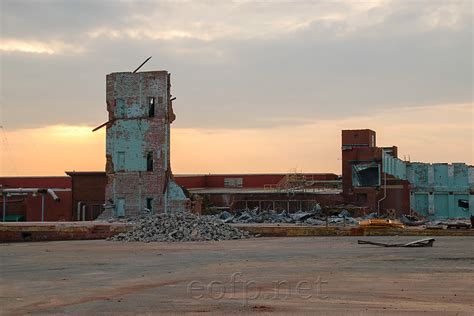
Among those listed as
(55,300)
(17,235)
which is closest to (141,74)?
(17,235)

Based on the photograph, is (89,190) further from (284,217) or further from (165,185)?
(284,217)

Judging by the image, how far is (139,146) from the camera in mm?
53625

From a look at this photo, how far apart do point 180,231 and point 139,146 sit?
2033 cm

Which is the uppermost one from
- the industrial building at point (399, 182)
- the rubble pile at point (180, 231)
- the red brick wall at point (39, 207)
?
the industrial building at point (399, 182)

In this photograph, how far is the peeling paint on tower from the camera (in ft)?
174

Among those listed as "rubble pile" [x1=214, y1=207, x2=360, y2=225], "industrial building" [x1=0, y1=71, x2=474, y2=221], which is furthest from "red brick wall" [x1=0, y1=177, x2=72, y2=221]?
"rubble pile" [x1=214, y1=207, x2=360, y2=225]

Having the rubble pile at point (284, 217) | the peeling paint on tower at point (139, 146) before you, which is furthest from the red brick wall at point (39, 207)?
the rubble pile at point (284, 217)

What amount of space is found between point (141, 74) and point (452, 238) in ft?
93.4

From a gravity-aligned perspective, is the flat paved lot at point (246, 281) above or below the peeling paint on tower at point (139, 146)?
below

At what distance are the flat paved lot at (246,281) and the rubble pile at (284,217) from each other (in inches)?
760

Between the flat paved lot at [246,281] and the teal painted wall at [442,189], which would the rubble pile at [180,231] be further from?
the teal painted wall at [442,189]

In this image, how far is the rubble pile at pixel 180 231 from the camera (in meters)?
33.9

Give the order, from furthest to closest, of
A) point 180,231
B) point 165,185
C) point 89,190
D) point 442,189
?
1. point 442,189
2. point 89,190
3. point 165,185
4. point 180,231

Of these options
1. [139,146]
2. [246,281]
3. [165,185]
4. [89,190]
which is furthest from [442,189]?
[246,281]
